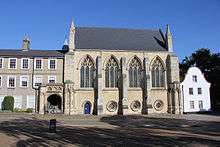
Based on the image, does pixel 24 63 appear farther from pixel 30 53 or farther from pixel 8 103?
pixel 8 103

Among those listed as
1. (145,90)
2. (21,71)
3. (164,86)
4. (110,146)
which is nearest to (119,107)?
(145,90)

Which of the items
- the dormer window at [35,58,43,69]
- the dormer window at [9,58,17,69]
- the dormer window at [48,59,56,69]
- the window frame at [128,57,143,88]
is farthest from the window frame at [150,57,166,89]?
the dormer window at [9,58,17,69]

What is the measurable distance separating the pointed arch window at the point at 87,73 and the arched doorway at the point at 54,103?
465cm

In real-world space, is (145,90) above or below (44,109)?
above

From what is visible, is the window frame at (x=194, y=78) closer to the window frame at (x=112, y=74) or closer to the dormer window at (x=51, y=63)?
the window frame at (x=112, y=74)

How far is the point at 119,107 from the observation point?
4828 centimetres

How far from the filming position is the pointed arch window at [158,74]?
5097 centimetres

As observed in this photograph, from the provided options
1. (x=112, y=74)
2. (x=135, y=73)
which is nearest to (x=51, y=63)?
(x=112, y=74)

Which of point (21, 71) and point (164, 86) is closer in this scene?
point (21, 71)

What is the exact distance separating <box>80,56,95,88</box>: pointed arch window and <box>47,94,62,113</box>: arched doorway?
183 inches

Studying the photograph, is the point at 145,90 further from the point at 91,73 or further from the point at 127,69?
the point at 91,73

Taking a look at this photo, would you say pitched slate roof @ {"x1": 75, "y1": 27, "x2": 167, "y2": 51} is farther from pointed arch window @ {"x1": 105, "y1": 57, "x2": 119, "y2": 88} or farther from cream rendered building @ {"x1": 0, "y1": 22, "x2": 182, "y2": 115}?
pointed arch window @ {"x1": 105, "y1": 57, "x2": 119, "y2": 88}

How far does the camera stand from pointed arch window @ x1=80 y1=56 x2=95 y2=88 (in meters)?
48.4

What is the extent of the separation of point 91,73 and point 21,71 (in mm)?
11740
